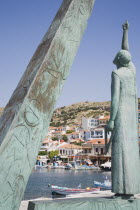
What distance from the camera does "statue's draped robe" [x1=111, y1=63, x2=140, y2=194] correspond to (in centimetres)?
431

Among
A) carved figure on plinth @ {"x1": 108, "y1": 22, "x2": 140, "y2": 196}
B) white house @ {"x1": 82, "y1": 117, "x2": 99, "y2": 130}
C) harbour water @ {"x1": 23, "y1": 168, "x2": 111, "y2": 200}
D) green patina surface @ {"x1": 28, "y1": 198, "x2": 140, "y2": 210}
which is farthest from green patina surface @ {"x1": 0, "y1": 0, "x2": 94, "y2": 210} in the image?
white house @ {"x1": 82, "y1": 117, "x2": 99, "y2": 130}

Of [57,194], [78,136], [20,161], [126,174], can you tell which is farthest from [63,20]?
[78,136]

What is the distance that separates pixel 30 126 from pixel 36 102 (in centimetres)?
28

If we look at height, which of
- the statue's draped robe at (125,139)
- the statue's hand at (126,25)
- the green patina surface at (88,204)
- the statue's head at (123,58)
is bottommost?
the green patina surface at (88,204)

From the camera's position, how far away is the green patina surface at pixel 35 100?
3.32 meters

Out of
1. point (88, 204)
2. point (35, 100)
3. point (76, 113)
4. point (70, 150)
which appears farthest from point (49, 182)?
point (76, 113)

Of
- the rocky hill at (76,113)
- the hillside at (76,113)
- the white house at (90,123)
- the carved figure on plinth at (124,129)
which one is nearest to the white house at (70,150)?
the white house at (90,123)

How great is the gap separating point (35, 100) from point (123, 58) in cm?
174

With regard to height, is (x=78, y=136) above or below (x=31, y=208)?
above

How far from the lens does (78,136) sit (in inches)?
3150

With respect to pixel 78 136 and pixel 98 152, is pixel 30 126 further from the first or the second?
pixel 78 136

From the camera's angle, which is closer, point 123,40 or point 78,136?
point 123,40

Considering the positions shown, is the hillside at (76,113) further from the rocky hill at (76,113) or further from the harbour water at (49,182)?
the harbour water at (49,182)

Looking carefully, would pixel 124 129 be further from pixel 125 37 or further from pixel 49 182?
pixel 49 182
